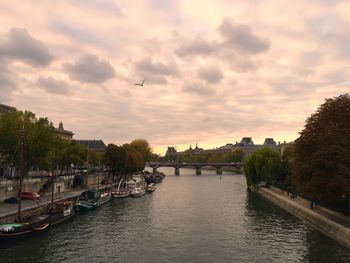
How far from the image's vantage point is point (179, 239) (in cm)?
5978

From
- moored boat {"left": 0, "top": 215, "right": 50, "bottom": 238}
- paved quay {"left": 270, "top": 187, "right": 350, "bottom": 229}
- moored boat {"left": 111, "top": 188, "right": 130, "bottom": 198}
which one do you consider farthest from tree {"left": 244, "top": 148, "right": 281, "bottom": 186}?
moored boat {"left": 0, "top": 215, "right": 50, "bottom": 238}

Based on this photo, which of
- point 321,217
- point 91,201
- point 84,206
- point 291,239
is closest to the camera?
point 291,239

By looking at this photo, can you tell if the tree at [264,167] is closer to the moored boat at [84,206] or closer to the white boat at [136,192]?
the white boat at [136,192]

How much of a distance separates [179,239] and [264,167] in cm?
7587

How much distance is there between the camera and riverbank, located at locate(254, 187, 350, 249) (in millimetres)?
58469

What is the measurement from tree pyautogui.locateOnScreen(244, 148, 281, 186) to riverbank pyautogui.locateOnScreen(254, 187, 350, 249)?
2565 centimetres

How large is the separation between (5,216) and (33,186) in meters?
36.0

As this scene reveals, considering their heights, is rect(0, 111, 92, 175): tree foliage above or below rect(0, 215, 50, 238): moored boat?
above

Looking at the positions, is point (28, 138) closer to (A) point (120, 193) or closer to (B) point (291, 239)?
(A) point (120, 193)

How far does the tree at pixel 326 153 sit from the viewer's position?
61969 mm

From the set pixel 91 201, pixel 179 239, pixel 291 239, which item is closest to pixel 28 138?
pixel 91 201

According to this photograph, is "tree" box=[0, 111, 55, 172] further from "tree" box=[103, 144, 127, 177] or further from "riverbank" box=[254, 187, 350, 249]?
"riverbank" box=[254, 187, 350, 249]

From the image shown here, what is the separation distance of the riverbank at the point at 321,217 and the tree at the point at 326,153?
3.14 m

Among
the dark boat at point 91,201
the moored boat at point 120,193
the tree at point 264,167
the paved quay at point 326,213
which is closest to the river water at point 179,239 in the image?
the dark boat at point 91,201
